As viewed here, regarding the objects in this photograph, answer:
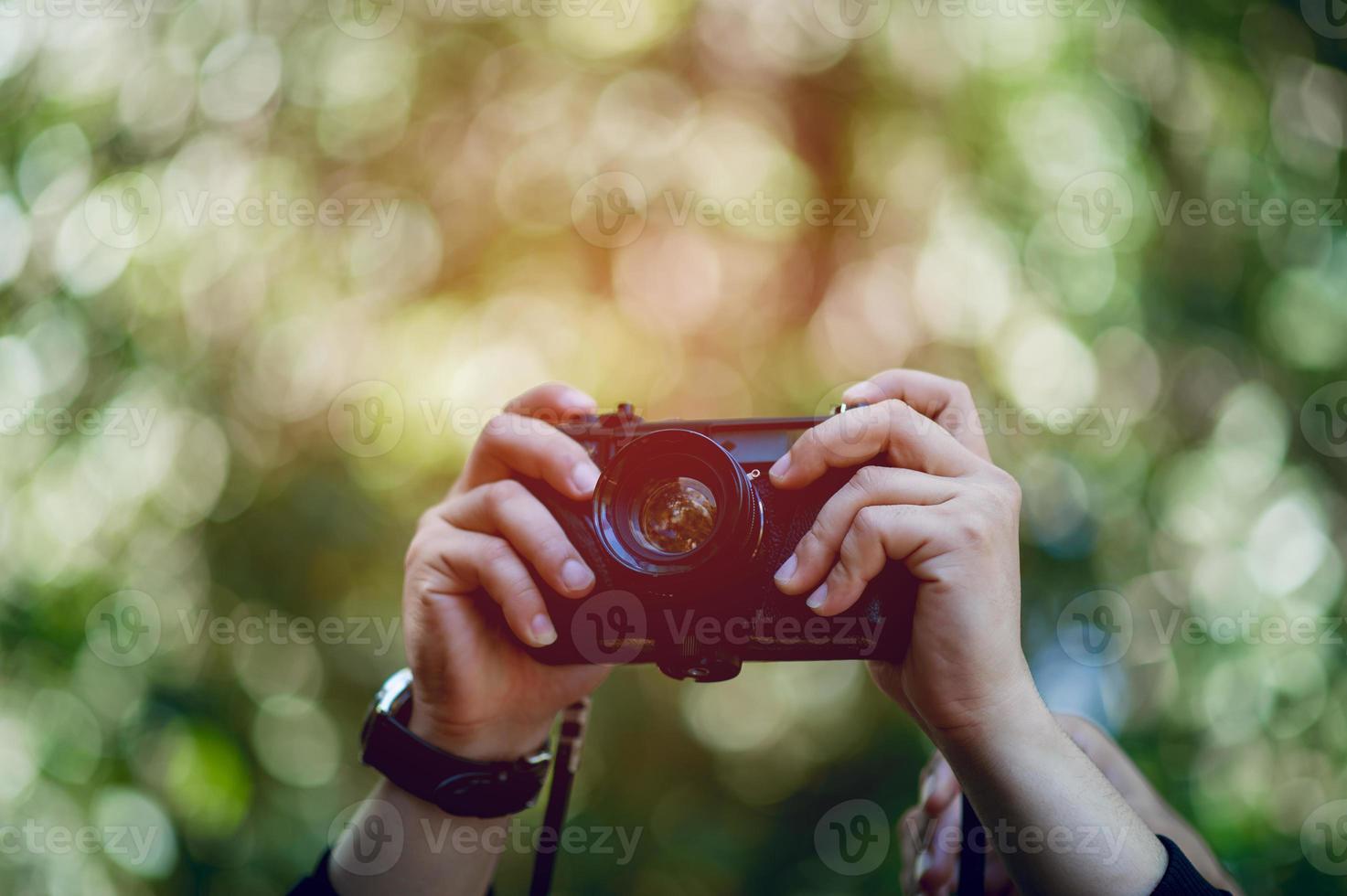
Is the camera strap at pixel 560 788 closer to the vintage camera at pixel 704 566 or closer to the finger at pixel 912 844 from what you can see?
the vintage camera at pixel 704 566

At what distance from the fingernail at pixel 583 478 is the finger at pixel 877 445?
0.22 meters

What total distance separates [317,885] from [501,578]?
45 cm

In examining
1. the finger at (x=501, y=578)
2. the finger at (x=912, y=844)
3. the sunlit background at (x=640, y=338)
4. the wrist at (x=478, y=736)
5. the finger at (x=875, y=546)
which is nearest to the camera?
the finger at (x=875, y=546)

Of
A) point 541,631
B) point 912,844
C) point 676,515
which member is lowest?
point 912,844

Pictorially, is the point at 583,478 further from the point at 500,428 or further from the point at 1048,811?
the point at 1048,811

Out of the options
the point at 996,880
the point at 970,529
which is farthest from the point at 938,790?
the point at 970,529

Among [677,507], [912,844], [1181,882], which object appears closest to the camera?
[1181,882]

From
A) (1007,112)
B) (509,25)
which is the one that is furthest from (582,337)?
(1007,112)

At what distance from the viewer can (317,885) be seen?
41.9 inches

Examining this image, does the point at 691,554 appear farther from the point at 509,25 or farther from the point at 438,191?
the point at 509,25

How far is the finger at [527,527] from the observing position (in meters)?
0.97

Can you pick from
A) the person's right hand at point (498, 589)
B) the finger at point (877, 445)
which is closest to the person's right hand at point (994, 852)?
the finger at point (877, 445)

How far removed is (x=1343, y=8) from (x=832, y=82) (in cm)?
113

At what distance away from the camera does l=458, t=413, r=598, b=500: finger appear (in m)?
1.02
